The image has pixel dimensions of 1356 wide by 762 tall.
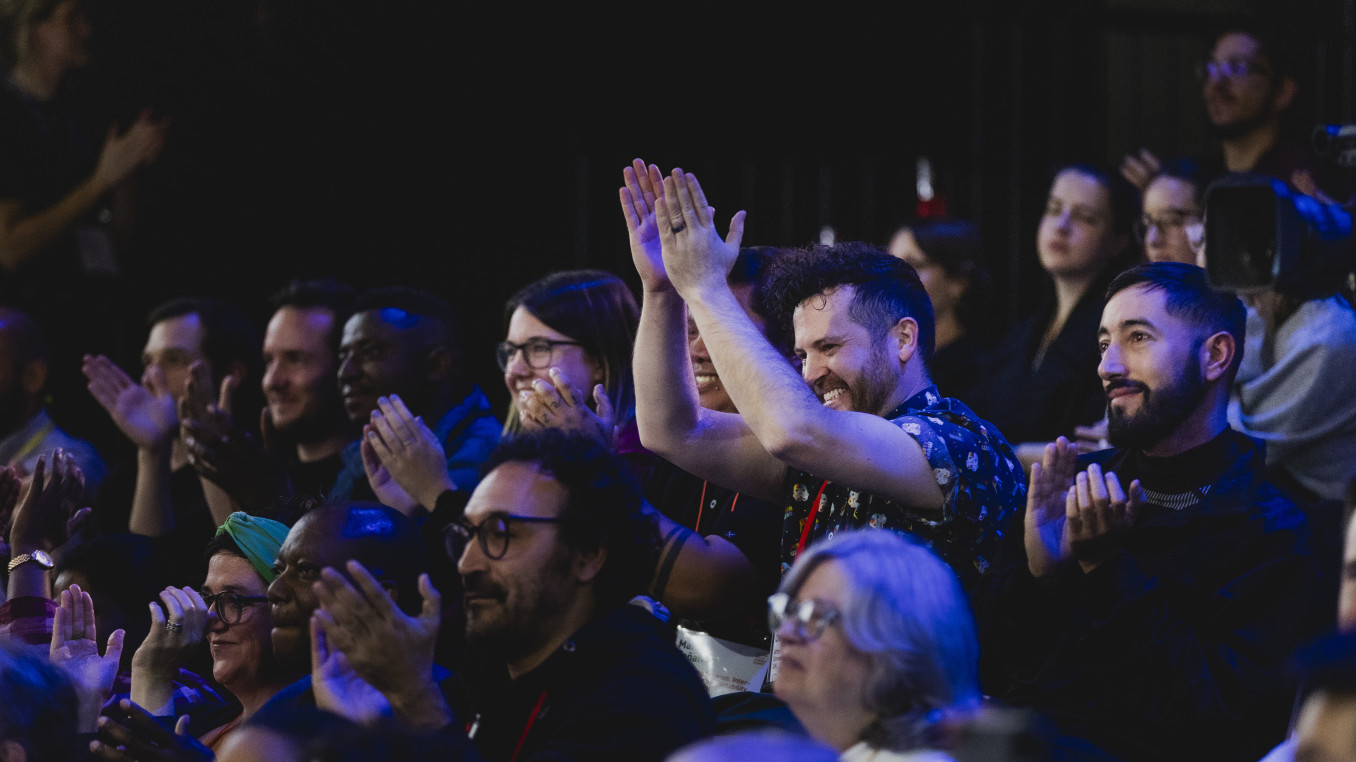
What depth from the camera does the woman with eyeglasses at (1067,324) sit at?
418cm

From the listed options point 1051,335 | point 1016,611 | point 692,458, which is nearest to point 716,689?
point 692,458

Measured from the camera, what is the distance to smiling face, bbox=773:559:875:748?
196cm

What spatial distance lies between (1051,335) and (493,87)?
2.39 meters

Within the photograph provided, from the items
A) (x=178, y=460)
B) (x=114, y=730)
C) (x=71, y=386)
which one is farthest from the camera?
(x=71, y=386)

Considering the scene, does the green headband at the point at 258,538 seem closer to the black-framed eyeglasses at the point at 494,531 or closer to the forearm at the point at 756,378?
the black-framed eyeglasses at the point at 494,531

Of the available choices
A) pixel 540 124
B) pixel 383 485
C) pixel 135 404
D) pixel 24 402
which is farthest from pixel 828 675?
pixel 540 124

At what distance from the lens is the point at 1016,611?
264cm

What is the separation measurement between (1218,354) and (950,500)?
0.69 meters

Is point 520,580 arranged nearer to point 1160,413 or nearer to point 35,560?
point 1160,413

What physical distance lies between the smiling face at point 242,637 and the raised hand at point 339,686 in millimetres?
530

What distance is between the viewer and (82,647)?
2957 millimetres

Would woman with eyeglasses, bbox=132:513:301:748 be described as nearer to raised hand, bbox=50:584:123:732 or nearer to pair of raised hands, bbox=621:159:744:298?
raised hand, bbox=50:584:123:732

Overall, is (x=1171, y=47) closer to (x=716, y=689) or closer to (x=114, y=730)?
(x=716, y=689)

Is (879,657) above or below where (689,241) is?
below
